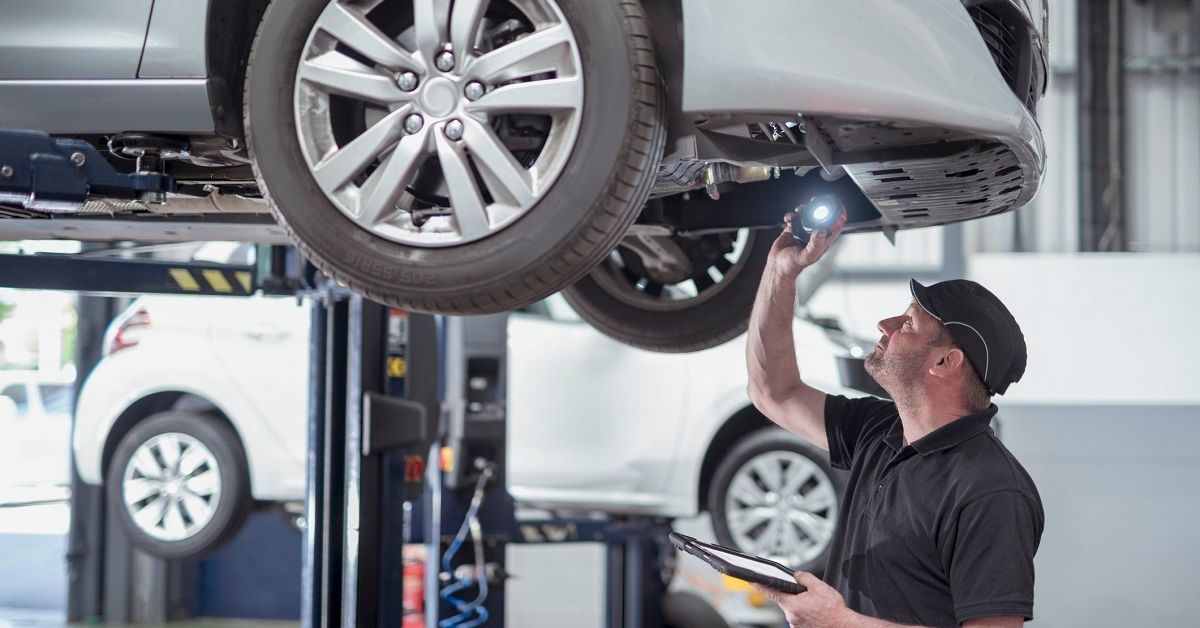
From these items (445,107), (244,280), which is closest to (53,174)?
(445,107)

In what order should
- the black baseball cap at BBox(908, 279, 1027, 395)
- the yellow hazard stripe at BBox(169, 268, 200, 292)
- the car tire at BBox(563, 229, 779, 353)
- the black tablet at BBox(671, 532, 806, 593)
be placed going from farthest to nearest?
the yellow hazard stripe at BBox(169, 268, 200, 292)
the car tire at BBox(563, 229, 779, 353)
the black baseball cap at BBox(908, 279, 1027, 395)
the black tablet at BBox(671, 532, 806, 593)

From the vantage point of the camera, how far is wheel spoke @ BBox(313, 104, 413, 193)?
167cm

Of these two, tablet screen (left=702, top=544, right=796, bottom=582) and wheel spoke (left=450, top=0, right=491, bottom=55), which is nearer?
wheel spoke (left=450, top=0, right=491, bottom=55)

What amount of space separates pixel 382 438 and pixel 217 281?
0.61 metres

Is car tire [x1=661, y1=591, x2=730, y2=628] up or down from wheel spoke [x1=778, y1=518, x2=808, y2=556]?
down

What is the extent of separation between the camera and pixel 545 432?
4.99 metres

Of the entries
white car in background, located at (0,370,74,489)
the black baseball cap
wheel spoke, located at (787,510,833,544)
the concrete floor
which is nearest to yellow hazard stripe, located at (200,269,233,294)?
the black baseball cap

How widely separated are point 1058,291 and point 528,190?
5593 mm

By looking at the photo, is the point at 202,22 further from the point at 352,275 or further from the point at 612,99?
the point at 612,99

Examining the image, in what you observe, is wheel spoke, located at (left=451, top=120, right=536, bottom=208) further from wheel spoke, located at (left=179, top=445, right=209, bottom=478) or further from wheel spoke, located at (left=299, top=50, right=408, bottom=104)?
wheel spoke, located at (left=179, top=445, right=209, bottom=478)

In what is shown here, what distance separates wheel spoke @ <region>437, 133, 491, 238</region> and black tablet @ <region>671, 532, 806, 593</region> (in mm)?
629

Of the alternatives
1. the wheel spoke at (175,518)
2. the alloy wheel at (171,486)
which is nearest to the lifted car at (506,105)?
the alloy wheel at (171,486)

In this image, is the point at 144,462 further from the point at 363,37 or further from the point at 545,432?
the point at 363,37

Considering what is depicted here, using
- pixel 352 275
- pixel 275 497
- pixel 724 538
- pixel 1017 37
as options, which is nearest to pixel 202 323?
pixel 275 497
